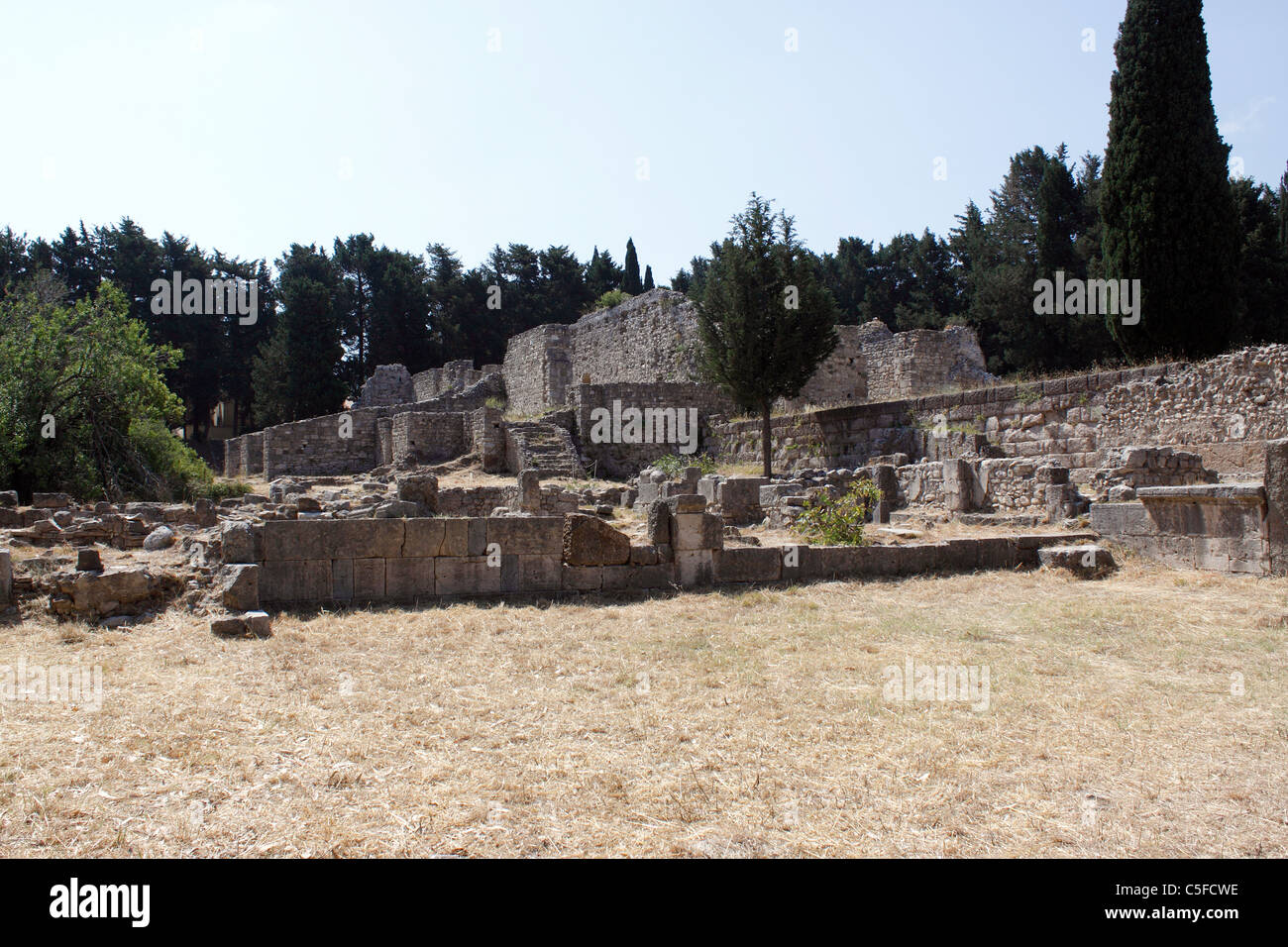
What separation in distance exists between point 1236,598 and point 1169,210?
13007 mm

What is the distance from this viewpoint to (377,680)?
579 cm

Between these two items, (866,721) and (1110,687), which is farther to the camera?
(1110,687)

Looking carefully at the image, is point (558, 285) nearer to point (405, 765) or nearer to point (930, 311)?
point (930, 311)

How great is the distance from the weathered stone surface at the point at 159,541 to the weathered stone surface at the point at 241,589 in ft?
6.87

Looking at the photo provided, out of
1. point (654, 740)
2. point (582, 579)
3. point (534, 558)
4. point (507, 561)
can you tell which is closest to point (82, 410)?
point (507, 561)

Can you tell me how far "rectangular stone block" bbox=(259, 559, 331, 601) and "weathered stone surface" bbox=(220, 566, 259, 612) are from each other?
467 mm

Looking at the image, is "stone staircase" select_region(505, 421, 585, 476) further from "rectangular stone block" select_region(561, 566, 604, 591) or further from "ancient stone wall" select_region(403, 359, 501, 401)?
"ancient stone wall" select_region(403, 359, 501, 401)

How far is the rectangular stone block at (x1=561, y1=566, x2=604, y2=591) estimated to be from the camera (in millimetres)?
9094

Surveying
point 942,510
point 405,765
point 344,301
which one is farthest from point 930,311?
point 405,765

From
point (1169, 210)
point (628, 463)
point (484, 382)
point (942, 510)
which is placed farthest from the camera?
point (484, 382)

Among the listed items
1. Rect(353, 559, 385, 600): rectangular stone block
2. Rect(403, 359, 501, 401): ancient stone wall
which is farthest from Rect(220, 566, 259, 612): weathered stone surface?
Rect(403, 359, 501, 401): ancient stone wall

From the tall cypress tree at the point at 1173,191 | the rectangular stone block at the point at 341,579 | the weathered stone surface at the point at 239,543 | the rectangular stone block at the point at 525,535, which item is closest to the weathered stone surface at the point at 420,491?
the rectangular stone block at the point at 525,535

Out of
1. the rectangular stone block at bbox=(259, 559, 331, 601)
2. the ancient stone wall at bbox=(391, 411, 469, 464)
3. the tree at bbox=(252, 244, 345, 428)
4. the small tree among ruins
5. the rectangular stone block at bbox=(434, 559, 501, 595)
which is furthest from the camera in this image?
the tree at bbox=(252, 244, 345, 428)

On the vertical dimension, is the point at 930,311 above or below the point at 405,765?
above
